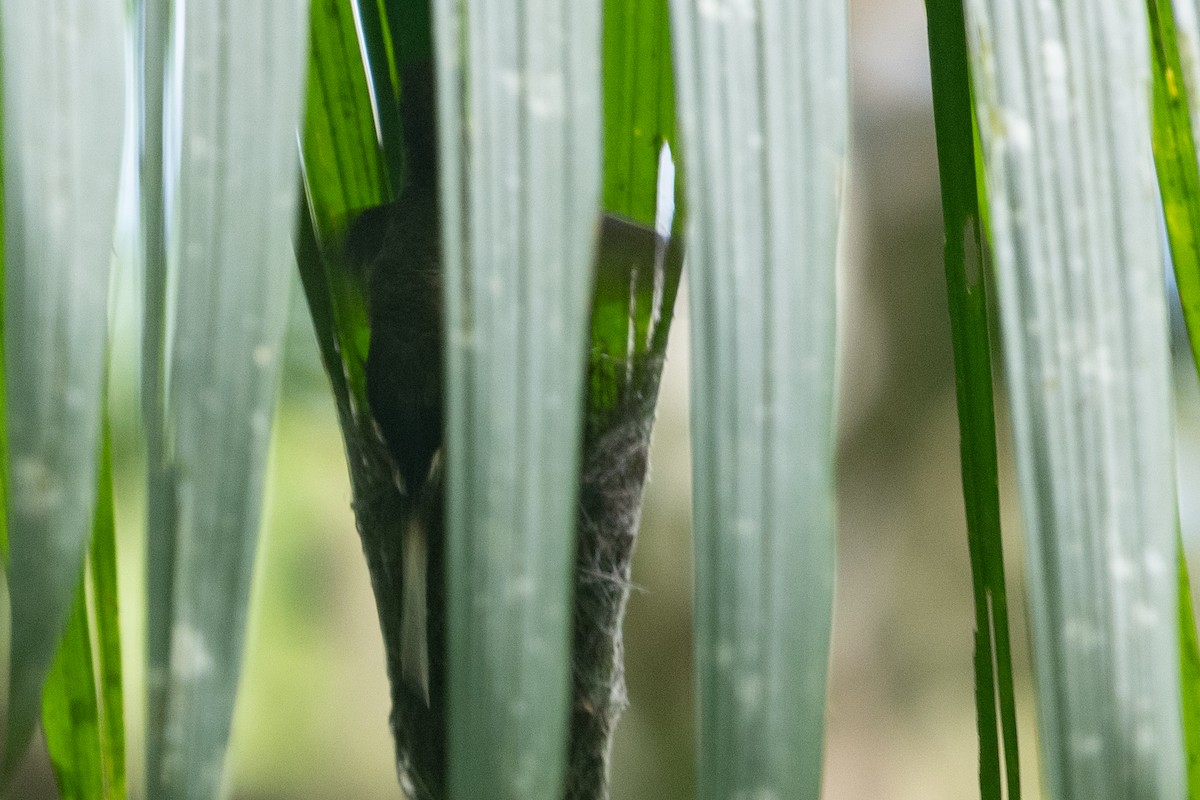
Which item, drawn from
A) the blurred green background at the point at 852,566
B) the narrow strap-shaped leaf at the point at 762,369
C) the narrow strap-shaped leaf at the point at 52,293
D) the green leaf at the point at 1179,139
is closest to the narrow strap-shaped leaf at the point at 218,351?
the narrow strap-shaped leaf at the point at 52,293

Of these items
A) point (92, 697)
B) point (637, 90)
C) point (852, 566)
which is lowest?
point (852, 566)

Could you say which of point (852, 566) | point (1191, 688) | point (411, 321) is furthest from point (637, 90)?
point (852, 566)

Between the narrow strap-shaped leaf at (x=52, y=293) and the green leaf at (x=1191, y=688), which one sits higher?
the narrow strap-shaped leaf at (x=52, y=293)

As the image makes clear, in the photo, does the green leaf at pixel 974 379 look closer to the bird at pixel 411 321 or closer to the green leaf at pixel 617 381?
the green leaf at pixel 617 381

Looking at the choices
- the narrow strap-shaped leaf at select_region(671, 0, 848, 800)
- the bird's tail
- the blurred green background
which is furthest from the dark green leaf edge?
the blurred green background

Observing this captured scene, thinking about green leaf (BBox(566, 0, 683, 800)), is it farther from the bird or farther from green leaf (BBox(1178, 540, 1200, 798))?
green leaf (BBox(1178, 540, 1200, 798))

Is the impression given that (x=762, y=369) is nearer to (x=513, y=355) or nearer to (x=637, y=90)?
(x=513, y=355)
